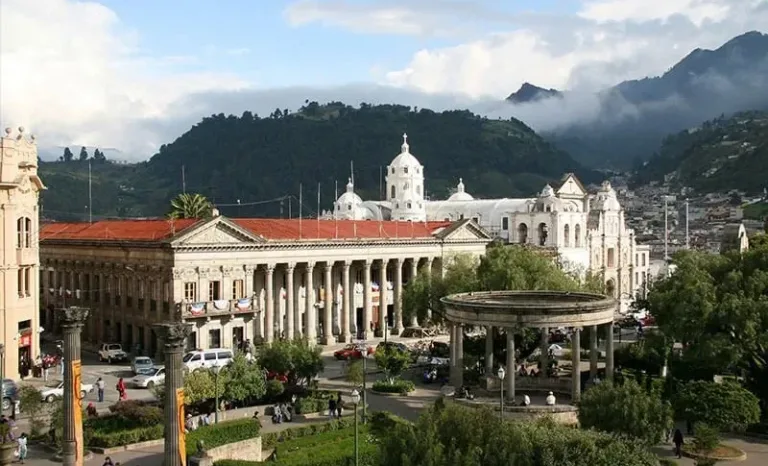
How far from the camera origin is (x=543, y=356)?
58.3 m

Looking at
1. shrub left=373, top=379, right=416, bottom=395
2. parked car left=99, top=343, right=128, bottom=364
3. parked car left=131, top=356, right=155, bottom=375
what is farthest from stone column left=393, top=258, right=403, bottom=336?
shrub left=373, top=379, right=416, bottom=395

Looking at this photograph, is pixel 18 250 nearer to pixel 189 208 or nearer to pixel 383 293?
pixel 189 208

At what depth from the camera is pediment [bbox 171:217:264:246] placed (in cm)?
Result: 6850

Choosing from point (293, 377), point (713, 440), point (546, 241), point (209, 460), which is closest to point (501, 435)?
point (209, 460)

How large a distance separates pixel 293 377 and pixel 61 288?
121ft

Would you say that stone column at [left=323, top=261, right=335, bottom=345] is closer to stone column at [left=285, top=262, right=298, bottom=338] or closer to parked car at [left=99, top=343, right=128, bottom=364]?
stone column at [left=285, top=262, right=298, bottom=338]

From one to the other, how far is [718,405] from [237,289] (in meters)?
41.3

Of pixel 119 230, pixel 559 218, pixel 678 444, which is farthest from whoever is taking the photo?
pixel 559 218

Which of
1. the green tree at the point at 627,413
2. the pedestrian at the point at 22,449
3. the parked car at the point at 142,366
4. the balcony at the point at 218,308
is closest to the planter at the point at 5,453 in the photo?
the pedestrian at the point at 22,449

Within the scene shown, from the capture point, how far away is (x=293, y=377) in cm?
5488

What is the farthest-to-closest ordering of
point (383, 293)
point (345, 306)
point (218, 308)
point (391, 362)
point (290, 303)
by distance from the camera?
point (383, 293)
point (345, 306)
point (290, 303)
point (218, 308)
point (391, 362)

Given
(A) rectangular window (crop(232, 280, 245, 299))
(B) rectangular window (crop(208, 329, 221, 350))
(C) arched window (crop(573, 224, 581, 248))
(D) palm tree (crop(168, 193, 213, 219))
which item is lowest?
(B) rectangular window (crop(208, 329, 221, 350))

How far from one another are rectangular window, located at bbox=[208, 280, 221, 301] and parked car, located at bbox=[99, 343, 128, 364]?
794cm

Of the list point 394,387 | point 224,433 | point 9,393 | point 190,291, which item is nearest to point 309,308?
point 190,291
